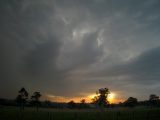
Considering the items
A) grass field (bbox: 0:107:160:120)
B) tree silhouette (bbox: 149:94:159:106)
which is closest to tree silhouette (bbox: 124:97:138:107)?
tree silhouette (bbox: 149:94:159:106)

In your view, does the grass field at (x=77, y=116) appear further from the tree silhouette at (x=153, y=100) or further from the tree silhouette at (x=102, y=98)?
the tree silhouette at (x=153, y=100)

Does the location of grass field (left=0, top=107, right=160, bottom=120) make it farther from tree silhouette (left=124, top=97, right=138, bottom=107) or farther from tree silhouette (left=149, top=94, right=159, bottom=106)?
tree silhouette (left=149, top=94, right=159, bottom=106)

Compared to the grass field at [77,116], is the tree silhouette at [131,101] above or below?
above

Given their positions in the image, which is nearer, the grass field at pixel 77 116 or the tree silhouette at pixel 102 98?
the grass field at pixel 77 116

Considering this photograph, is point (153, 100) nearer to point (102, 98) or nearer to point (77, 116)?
point (102, 98)

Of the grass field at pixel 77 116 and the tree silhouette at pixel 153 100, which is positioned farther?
the tree silhouette at pixel 153 100

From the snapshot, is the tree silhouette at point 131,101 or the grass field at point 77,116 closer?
the grass field at point 77,116

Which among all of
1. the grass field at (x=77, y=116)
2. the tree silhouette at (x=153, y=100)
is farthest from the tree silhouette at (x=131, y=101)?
the grass field at (x=77, y=116)

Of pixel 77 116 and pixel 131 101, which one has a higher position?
pixel 131 101

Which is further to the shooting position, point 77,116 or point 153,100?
point 153,100

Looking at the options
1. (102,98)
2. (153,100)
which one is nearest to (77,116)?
(102,98)

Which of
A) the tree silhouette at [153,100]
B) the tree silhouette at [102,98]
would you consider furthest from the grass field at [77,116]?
the tree silhouette at [153,100]

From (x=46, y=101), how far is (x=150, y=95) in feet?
337

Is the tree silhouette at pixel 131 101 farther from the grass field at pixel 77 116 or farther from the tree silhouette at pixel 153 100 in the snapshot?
the grass field at pixel 77 116
